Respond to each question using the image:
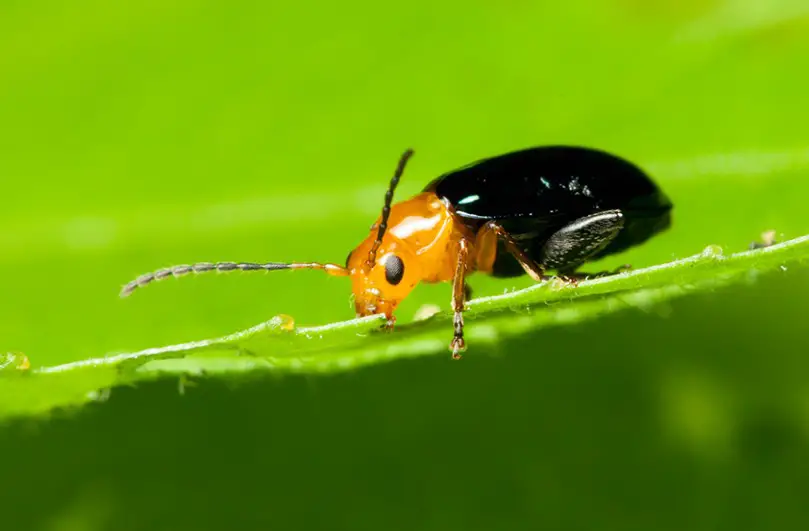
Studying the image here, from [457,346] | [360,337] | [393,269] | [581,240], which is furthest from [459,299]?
[360,337]

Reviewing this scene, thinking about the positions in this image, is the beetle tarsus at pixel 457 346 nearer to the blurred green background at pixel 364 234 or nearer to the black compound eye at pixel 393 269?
the blurred green background at pixel 364 234

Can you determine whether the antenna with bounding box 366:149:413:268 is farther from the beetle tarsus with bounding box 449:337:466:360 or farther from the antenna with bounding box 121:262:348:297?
the beetle tarsus with bounding box 449:337:466:360

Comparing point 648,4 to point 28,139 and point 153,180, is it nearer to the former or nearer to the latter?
point 153,180

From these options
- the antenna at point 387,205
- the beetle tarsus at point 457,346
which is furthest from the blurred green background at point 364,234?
the antenna at point 387,205

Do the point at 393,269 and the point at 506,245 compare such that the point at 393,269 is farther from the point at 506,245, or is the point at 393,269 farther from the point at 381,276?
the point at 506,245

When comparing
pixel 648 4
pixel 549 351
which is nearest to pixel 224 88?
pixel 648 4

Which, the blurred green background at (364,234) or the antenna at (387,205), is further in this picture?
the antenna at (387,205)
